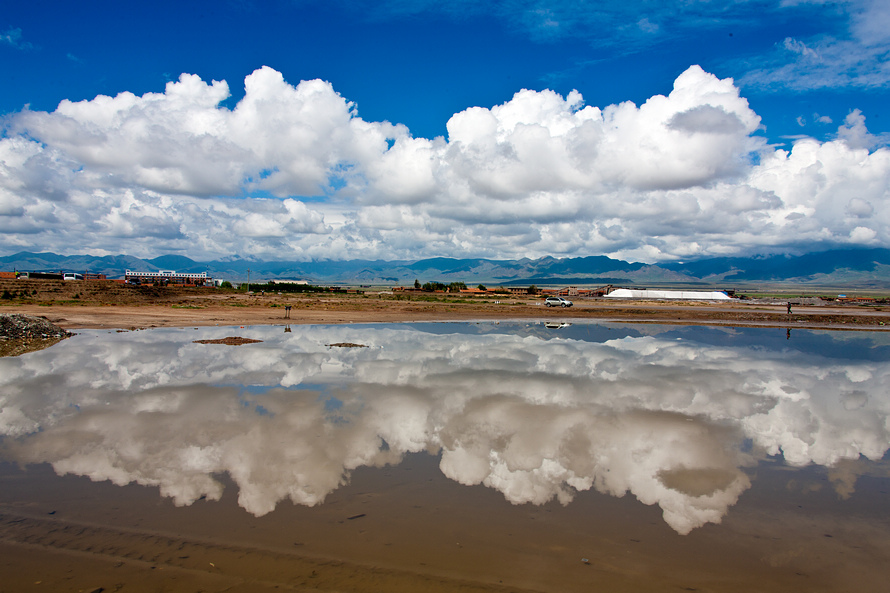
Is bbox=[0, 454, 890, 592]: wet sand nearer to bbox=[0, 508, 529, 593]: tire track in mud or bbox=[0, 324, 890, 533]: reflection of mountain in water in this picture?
bbox=[0, 508, 529, 593]: tire track in mud

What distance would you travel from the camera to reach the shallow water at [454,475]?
6895 millimetres

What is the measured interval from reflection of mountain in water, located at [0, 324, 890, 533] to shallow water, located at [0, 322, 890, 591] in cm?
8

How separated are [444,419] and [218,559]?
24.7ft

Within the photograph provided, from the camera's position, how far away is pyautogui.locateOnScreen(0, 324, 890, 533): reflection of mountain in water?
31.8 feet

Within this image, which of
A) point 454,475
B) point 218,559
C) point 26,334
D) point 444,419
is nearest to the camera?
point 218,559

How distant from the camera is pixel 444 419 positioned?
13.6 m

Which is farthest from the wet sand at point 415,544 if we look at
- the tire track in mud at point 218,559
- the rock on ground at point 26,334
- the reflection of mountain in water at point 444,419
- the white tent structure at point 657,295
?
the white tent structure at point 657,295

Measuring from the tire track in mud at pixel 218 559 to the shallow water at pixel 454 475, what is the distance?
0.04 metres

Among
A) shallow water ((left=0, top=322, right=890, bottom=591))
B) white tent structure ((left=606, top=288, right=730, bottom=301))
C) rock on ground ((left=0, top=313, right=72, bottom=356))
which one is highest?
rock on ground ((left=0, top=313, right=72, bottom=356))

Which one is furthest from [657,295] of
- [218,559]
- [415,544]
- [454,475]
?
[218,559]

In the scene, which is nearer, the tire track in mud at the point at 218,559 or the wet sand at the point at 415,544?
the tire track in mud at the point at 218,559

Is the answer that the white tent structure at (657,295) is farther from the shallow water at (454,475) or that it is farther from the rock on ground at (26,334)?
the rock on ground at (26,334)

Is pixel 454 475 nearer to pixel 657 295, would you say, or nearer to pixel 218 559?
pixel 218 559

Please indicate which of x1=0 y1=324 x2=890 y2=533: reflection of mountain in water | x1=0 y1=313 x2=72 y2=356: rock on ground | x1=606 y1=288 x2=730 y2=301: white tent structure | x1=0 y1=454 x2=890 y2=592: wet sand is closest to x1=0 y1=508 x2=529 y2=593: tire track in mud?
x1=0 y1=454 x2=890 y2=592: wet sand
